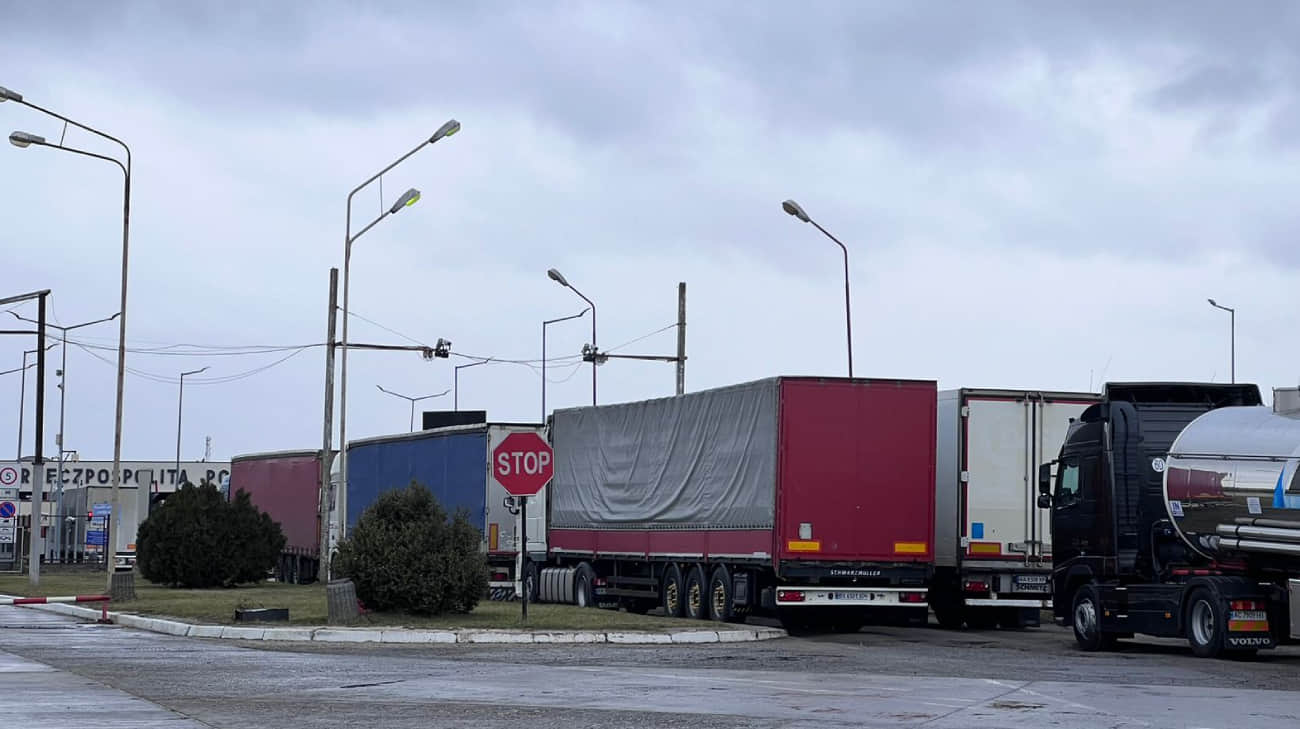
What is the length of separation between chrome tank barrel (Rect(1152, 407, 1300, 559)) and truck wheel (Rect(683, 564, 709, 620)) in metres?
8.06

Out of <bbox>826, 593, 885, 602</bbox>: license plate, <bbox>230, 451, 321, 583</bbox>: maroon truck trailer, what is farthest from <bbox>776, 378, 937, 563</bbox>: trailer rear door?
<bbox>230, 451, 321, 583</bbox>: maroon truck trailer

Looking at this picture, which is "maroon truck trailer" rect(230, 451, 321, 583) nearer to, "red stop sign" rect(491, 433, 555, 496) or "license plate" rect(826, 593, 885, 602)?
"red stop sign" rect(491, 433, 555, 496)

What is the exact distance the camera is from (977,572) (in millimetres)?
26562

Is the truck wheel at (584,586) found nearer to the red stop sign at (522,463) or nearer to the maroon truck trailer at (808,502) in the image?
the maroon truck trailer at (808,502)

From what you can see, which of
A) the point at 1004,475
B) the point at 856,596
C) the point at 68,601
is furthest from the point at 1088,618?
the point at 68,601

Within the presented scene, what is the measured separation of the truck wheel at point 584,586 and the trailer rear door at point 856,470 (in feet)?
26.4

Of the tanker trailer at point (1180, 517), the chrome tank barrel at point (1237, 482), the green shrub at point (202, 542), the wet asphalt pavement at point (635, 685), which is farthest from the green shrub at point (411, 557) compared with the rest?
the green shrub at point (202, 542)

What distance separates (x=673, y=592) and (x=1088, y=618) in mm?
7762

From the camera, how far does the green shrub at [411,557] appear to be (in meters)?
25.5

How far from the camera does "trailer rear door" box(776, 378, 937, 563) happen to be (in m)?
25.8

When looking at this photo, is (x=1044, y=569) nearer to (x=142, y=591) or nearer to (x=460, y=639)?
(x=460, y=639)

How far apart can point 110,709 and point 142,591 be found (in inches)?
1116

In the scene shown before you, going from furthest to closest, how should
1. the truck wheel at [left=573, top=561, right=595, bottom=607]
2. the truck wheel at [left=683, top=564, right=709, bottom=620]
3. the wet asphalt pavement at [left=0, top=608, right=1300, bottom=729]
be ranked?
the truck wheel at [left=573, top=561, right=595, bottom=607]
the truck wheel at [left=683, top=564, right=709, bottom=620]
the wet asphalt pavement at [left=0, top=608, right=1300, bottom=729]

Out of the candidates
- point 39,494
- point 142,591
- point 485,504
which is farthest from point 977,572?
point 39,494
